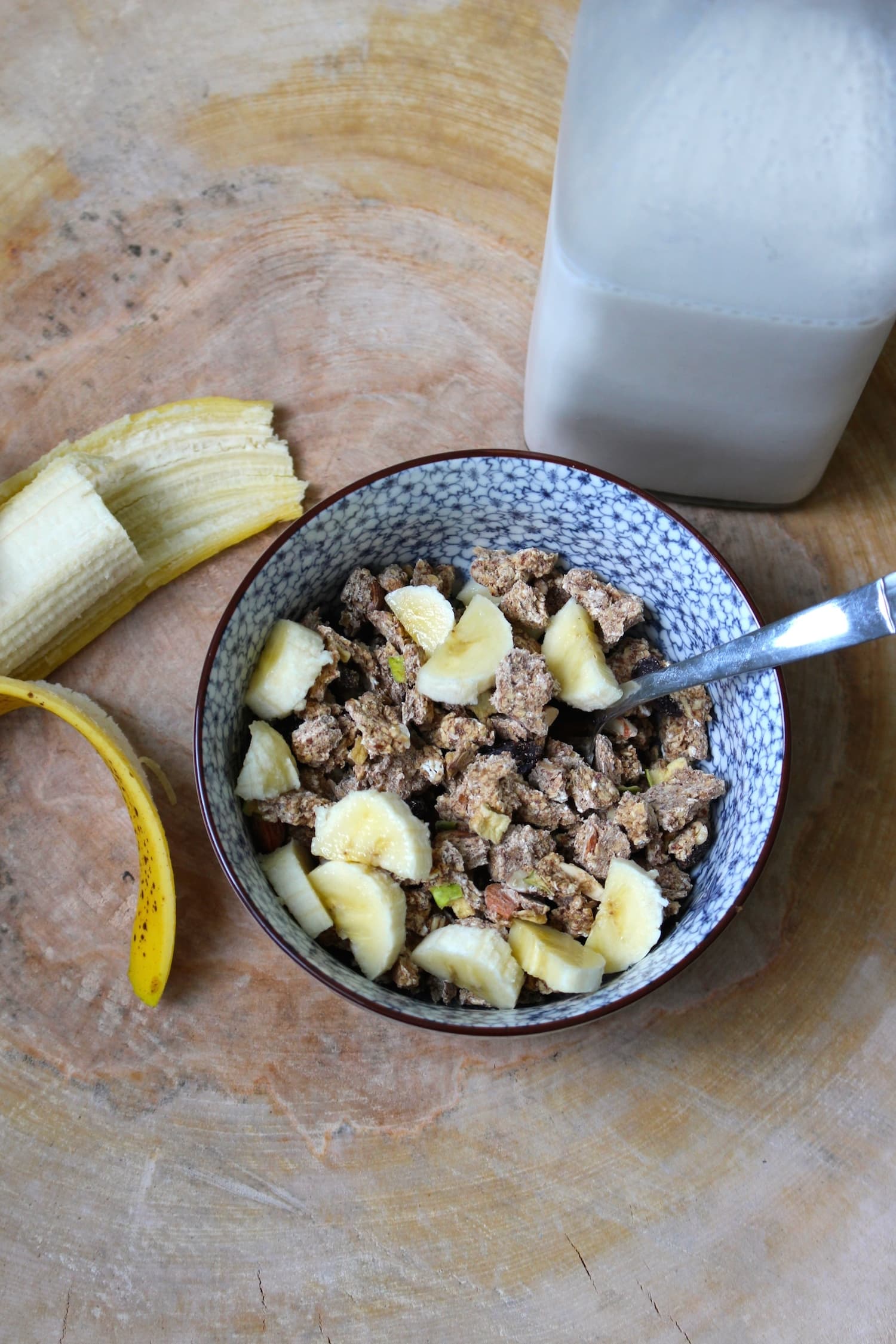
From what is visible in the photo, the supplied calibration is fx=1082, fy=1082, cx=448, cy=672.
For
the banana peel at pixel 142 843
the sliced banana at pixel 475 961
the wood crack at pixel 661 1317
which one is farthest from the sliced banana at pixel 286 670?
the wood crack at pixel 661 1317

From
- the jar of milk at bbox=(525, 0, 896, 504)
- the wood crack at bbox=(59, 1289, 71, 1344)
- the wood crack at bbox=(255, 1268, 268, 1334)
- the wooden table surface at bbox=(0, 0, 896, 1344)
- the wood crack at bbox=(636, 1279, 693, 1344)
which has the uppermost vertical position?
the jar of milk at bbox=(525, 0, 896, 504)

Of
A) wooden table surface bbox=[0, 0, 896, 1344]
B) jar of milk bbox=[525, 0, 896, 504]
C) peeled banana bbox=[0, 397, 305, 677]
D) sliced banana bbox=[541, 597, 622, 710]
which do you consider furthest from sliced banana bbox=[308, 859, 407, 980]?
→ jar of milk bbox=[525, 0, 896, 504]

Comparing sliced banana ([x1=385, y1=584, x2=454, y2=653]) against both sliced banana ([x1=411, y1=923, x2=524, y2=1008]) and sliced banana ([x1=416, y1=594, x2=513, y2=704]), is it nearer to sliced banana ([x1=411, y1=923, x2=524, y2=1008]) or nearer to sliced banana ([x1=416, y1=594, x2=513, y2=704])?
sliced banana ([x1=416, y1=594, x2=513, y2=704])

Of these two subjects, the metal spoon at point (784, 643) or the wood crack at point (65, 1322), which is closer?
the metal spoon at point (784, 643)

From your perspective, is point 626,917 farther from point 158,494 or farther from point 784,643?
point 158,494

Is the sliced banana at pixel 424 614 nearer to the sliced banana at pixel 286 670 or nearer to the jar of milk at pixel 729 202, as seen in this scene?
the sliced banana at pixel 286 670

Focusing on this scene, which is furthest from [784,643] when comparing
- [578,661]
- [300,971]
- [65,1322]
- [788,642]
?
[65,1322]
